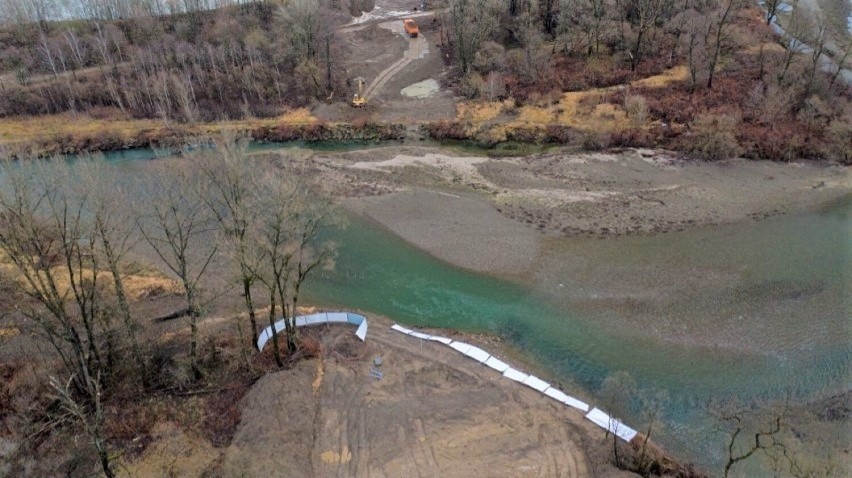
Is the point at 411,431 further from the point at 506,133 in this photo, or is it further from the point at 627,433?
the point at 506,133

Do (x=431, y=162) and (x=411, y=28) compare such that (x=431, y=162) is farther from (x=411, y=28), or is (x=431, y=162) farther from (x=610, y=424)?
(x=411, y=28)

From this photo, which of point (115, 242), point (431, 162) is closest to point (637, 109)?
point (431, 162)

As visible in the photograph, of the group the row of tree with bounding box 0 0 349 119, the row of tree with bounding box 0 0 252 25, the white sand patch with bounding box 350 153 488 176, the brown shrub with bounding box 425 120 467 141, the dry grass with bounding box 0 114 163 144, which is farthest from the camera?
the row of tree with bounding box 0 0 252 25

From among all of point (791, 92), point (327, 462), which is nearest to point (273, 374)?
point (327, 462)

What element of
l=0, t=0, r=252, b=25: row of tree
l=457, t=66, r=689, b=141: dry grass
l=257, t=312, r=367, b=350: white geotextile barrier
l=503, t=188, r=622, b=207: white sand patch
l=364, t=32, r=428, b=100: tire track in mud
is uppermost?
l=0, t=0, r=252, b=25: row of tree

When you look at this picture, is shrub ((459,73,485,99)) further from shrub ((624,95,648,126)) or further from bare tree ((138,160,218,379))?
bare tree ((138,160,218,379))

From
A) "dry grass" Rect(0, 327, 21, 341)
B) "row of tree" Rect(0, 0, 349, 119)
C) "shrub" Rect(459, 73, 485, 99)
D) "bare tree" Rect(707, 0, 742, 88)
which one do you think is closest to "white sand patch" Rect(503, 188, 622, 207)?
"shrub" Rect(459, 73, 485, 99)

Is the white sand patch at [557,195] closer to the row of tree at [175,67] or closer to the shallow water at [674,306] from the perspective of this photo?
the shallow water at [674,306]

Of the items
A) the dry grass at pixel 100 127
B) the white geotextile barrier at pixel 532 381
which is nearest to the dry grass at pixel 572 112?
the dry grass at pixel 100 127
